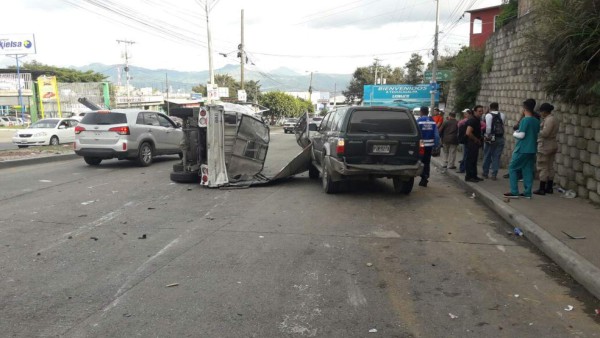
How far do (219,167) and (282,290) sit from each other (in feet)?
19.6

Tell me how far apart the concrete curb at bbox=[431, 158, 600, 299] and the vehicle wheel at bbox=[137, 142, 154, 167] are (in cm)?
959

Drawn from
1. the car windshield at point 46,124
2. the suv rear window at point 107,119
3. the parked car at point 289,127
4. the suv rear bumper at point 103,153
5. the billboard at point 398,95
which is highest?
the billboard at point 398,95

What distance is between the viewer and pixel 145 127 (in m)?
14.0

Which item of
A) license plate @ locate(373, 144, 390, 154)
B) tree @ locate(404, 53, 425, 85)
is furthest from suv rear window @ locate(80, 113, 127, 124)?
tree @ locate(404, 53, 425, 85)

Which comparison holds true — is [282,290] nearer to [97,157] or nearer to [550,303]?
[550,303]

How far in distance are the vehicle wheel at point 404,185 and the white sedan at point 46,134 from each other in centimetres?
1800

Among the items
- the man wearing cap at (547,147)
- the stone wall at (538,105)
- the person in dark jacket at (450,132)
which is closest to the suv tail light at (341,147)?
the man wearing cap at (547,147)

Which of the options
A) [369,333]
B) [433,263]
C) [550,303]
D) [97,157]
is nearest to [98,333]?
[369,333]

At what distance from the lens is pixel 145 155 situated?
14.1m

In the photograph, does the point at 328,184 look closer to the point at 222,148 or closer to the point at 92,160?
the point at 222,148

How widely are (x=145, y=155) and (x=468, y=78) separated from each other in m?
11.8

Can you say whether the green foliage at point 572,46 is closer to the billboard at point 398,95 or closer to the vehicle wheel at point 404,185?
the vehicle wheel at point 404,185

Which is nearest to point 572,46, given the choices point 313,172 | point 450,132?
point 450,132

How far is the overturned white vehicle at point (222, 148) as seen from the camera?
386 inches
